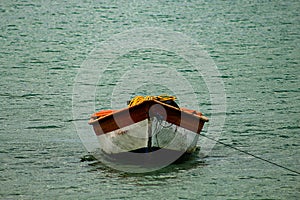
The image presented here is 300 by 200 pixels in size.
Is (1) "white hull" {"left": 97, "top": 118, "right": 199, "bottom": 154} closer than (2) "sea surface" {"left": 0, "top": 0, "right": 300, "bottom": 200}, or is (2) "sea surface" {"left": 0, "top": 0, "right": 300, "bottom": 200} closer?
(2) "sea surface" {"left": 0, "top": 0, "right": 300, "bottom": 200}

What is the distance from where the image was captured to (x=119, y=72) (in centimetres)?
2805

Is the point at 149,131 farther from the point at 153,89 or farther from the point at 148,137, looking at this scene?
the point at 153,89

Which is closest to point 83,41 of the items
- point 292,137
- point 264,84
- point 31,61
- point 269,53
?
point 31,61

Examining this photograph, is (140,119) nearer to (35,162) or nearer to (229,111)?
(35,162)

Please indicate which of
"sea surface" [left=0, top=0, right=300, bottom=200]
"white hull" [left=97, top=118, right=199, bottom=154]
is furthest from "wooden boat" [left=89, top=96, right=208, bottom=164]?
"sea surface" [left=0, top=0, right=300, bottom=200]

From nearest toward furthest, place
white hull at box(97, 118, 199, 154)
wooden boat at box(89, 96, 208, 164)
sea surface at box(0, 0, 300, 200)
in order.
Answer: sea surface at box(0, 0, 300, 200) < wooden boat at box(89, 96, 208, 164) < white hull at box(97, 118, 199, 154)

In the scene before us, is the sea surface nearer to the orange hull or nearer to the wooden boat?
the wooden boat

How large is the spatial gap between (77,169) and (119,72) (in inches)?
478

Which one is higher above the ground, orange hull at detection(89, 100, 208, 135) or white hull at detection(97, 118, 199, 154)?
orange hull at detection(89, 100, 208, 135)

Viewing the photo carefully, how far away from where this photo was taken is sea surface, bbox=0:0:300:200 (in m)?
15.4

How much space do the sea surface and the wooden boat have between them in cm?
41

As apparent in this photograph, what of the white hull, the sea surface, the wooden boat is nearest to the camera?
the sea surface

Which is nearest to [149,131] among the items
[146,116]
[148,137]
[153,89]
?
[148,137]

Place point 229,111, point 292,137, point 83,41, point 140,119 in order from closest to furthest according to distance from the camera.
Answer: point 140,119
point 292,137
point 229,111
point 83,41
